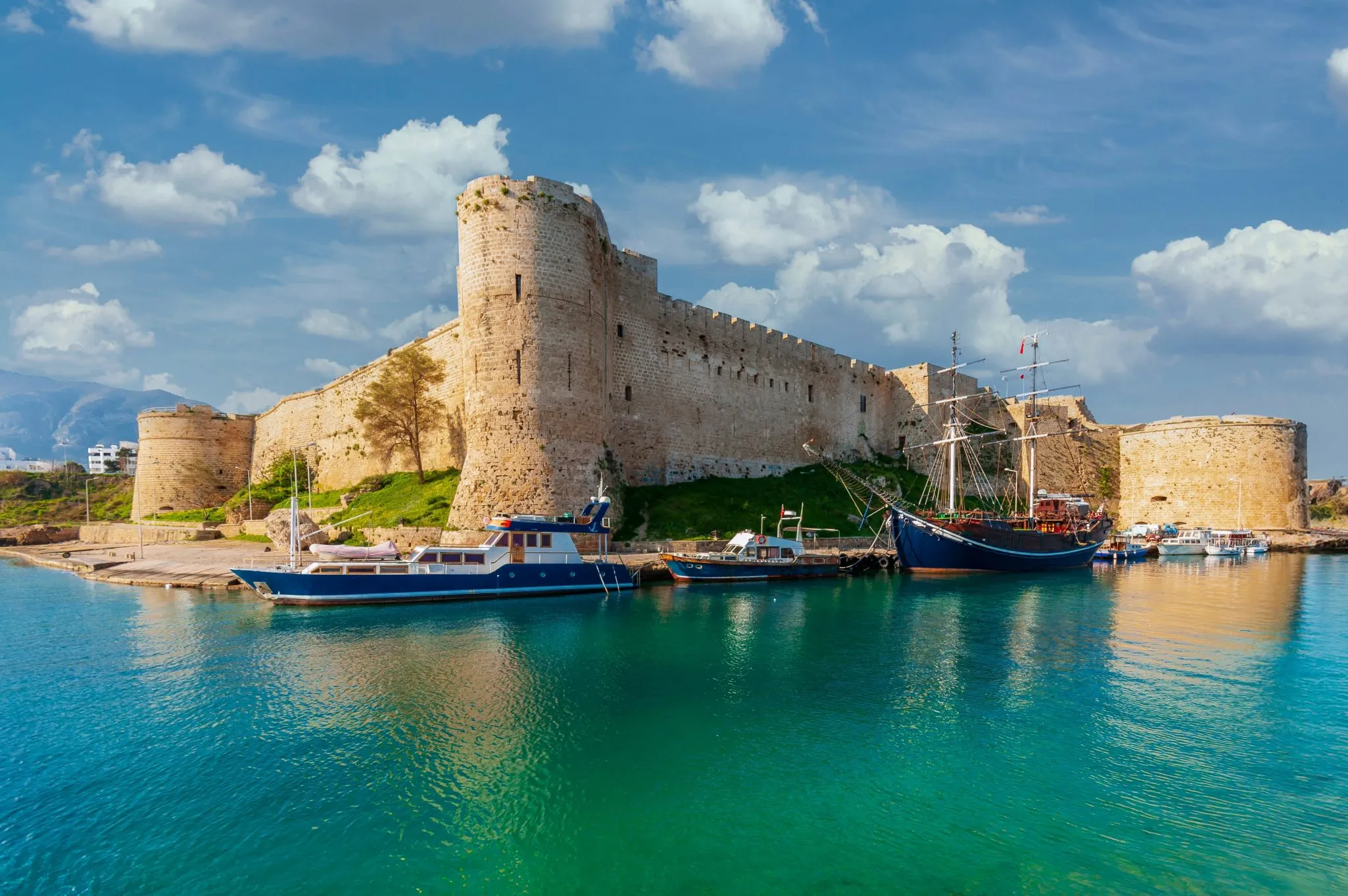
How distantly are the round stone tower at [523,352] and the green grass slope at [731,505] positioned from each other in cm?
341

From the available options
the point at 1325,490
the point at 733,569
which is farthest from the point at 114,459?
the point at 1325,490

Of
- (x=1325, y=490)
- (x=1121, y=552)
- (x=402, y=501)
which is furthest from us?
(x=1325, y=490)

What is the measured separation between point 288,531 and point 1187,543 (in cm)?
5022

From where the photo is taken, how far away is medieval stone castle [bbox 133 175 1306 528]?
89.3 ft

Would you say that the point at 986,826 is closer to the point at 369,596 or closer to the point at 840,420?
the point at 369,596

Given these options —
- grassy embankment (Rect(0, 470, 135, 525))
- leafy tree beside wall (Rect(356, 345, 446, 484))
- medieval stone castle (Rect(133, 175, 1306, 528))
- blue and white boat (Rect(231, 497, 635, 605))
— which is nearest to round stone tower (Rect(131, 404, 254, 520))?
medieval stone castle (Rect(133, 175, 1306, 528))

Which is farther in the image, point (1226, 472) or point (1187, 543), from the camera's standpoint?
point (1226, 472)

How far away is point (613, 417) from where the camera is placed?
104 ft

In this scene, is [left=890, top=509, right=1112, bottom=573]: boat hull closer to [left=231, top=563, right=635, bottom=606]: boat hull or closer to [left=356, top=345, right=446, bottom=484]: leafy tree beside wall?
[left=231, top=563, right=635, bottom=606]: boat hull

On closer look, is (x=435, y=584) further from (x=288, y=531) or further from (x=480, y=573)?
(x=288, y=531)

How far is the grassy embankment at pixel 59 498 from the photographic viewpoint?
53312 mm

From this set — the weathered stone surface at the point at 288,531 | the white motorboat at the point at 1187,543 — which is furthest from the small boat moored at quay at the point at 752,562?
the white motorboat at the point at 1187,543

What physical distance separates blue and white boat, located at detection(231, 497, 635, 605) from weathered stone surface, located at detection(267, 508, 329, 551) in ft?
15.0

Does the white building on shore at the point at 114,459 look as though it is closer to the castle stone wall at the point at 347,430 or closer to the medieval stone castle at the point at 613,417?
the castle stone wall at the point at 347,430
